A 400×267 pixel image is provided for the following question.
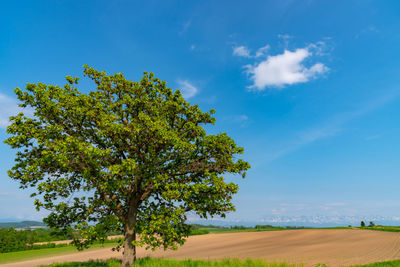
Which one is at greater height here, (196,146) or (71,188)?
(196,146)

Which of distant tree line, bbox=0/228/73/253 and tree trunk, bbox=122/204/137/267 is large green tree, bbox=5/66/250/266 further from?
distant tree line, bbox=0/228/73/253

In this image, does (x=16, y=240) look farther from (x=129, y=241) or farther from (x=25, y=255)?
(x=129, y=241)

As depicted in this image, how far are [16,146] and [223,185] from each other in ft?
54.2

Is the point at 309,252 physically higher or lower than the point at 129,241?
lower

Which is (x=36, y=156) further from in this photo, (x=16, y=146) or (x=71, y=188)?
(x=71, y=188)

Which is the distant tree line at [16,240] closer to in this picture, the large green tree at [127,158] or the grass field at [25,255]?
the grass field at [25,255]

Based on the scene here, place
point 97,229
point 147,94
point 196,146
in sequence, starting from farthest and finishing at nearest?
point 147,94 < point 196,146 < point 97,229

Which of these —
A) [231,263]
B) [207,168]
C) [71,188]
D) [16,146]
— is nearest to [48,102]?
[16,146]

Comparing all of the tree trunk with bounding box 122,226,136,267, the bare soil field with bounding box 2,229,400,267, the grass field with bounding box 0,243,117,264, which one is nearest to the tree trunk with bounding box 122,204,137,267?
the tree trunk with bounding box 122,226,136,267

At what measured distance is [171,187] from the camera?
1972 cm

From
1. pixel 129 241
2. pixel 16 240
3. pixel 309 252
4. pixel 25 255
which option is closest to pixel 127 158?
pixel 129 241

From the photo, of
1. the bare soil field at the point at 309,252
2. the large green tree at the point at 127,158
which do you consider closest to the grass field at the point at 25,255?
the bare soil field at the point at 309,252

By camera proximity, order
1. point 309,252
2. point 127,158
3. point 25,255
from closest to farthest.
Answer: point 127,158 < point 309,252 < point 25,255

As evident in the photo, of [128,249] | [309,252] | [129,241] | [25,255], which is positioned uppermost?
[129,241]
